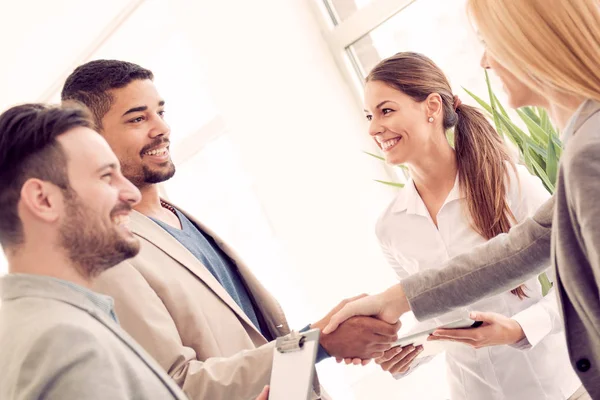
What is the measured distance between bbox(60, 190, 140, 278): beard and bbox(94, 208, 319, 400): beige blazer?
25 cm

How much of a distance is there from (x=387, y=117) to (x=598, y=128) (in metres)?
1.24

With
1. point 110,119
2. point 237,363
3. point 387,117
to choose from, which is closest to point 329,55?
point 387,117

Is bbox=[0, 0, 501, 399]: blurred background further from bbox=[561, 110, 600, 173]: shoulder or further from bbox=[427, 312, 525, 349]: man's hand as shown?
bbox=[561, 110, 600, 173]: shoulder

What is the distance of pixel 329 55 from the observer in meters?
3.47

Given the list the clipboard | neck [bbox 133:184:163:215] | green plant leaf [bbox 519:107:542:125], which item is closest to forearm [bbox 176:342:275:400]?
the clipboard

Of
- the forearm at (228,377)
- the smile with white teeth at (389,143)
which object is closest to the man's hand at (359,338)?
the forearm at (228,377)

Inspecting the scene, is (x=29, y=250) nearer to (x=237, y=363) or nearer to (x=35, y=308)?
(x=35, y=308)

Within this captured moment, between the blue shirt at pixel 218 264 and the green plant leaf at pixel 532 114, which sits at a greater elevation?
the blue shirt at pixel 218 264

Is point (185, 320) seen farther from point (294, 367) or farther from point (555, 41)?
point (555, 41)

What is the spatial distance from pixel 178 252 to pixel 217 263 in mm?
213

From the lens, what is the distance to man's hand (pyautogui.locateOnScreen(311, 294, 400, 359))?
1.55 m

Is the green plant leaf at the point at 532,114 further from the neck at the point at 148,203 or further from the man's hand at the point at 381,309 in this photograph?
the neck at the point at 148,203

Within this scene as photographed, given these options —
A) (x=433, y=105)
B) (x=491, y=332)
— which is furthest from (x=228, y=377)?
(x=433, y=105)

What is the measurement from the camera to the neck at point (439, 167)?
208cm
